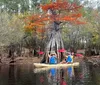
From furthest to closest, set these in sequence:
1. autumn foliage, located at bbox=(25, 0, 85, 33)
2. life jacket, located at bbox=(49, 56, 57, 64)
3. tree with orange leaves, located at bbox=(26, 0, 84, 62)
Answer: tree with orange leaves, located at bbox=(26, 0, 84, 62), autumn foliage, located at bbox=(25, 0, 85, 33), life jacket, located at bbox=(49, 56, 57, 64)

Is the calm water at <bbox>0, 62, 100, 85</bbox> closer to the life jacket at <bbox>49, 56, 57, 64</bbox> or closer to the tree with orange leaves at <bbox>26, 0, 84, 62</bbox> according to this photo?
the life jacket at <bbox>49, 56, 57, 64</bbox>

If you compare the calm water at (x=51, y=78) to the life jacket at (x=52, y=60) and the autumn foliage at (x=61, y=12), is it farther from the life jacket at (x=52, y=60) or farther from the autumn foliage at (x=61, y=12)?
the autumn foliage at (x=61, y=12)

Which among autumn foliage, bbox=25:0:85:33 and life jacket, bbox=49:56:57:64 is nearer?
life jacket, bbox=49:56:57:64

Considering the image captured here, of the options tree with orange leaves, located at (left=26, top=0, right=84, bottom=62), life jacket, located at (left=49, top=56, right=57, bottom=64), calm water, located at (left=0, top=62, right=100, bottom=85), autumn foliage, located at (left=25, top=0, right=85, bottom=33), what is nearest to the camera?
calm water, located at (left=0, top=62, right=100, bottom=85)

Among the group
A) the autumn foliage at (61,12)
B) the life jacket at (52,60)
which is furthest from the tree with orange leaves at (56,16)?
the life jacket at (52,60)

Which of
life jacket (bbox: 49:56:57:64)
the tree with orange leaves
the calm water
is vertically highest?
the tree with orange leaves

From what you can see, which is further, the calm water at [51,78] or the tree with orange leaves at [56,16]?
the tree with orange leaves at [56,16]

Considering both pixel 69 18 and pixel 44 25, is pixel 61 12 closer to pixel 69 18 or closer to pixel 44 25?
pixel 69 18

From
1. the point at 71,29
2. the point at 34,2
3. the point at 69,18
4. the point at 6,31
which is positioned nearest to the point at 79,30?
the point at 71,29

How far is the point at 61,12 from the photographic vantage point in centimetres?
4259


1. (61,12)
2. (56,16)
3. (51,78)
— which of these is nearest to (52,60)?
(56,16)

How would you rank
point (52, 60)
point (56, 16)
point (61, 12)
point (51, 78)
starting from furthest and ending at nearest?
point (61, 12)
point (56, 16)
point (52, 60)
point (51, 78)

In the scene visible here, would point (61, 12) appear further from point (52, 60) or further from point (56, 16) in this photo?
point (52, 60)

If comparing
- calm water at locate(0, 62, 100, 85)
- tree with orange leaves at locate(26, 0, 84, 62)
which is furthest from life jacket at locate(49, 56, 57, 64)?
calm water at locate(0, 62, 100, 85)
